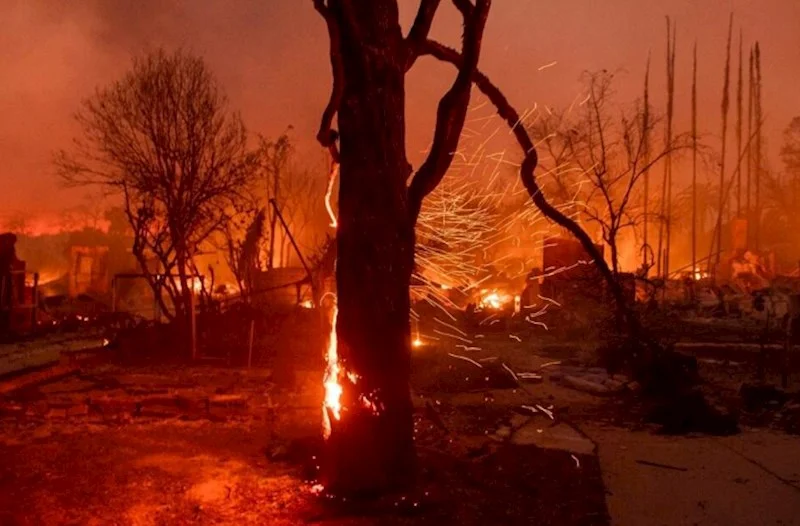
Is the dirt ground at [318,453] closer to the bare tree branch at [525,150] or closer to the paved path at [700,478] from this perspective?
the paved path at [700,478]

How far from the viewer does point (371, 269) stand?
5441 mm

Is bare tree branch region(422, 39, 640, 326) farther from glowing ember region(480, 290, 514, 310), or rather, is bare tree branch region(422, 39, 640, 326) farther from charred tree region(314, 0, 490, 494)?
glowing ember region(480, 290, 514, 310)

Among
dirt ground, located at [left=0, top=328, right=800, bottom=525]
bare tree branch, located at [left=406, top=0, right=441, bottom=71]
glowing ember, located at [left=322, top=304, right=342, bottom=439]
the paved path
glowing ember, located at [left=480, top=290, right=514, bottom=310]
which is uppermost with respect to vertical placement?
bare tree branch, located at [left=406, top=0, right=441, bottom=71]

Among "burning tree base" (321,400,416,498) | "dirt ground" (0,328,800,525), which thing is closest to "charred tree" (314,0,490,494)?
"burning tree base" (321,400,416,498)

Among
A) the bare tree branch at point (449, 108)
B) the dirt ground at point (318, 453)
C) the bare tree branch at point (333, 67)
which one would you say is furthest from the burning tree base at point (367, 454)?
the bare tree branch at point (333, 67)

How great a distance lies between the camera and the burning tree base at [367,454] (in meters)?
5.39

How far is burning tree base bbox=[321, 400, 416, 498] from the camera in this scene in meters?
5.39

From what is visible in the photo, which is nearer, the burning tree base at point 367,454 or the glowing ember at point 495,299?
the burning tree base at point 367,454

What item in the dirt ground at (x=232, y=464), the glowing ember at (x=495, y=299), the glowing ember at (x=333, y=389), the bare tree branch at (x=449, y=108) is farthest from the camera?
the glowing ember at (x=495, y=299)

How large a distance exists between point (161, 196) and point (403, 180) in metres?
13.6

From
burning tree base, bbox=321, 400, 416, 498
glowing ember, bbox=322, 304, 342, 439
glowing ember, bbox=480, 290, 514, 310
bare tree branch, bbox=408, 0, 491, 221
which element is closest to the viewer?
burning tree base, bbox=321, 400, 416, 498

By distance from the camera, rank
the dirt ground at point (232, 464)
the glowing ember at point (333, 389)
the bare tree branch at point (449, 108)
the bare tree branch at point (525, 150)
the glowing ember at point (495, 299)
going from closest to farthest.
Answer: the dirt ground at point (232, 464) < the glowing ember at point (333, 389) < the bare tree branch at point (449, 108) < the bare tree branch at point (525, 150) < the glowing ember at point (495, 299)

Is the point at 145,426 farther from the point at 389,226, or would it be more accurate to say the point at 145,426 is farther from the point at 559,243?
the point at 559,243

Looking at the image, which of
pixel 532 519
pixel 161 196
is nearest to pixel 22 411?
pixel 532 519
